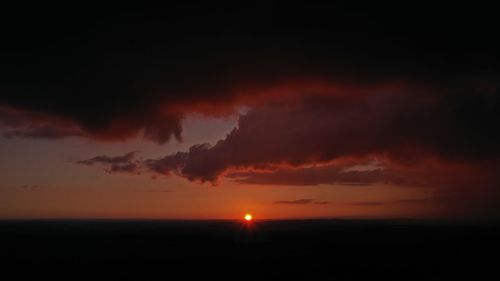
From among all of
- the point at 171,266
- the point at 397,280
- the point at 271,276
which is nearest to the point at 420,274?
the point at 397,280

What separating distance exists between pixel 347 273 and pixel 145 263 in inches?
761

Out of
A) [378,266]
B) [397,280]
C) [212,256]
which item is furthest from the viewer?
[212,256]

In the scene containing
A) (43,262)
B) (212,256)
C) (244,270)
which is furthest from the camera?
(212,256)

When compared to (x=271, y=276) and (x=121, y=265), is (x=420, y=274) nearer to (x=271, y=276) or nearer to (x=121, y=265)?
(x=271, y=276)

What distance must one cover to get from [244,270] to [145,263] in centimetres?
1085

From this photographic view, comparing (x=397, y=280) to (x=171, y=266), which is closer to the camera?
(x=397, y=280)

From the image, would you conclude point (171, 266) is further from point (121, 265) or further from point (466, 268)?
point (466, 268)

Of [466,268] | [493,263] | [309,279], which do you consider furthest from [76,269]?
[493,263]

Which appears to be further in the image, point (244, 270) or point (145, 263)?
point (145, 263)

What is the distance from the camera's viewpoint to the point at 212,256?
5419 centimetres

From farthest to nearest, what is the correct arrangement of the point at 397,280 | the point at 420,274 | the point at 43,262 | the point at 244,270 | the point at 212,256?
the point at 212,256 → the point at 43,262 → the point at 244,270 → the point at 420,274 → the point at 397,280

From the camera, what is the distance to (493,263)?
1794 inches

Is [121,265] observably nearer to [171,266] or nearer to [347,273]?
[171,266]

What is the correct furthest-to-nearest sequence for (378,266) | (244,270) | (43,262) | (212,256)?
(212,256) < (43,262) < (378,266) < (244,270)
